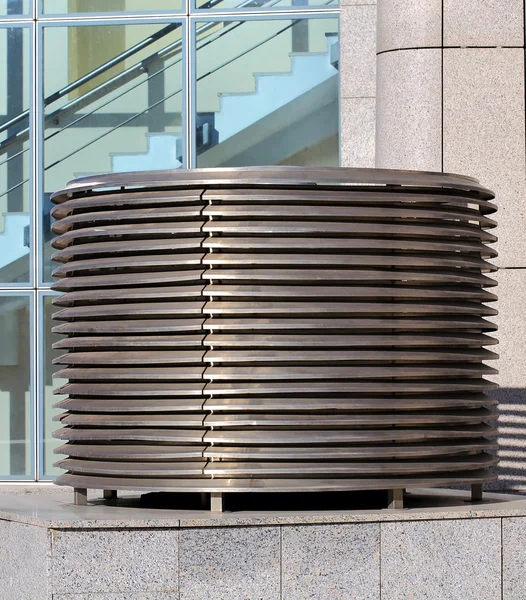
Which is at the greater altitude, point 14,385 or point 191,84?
point 191,84

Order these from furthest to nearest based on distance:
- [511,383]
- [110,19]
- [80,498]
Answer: [110,19]
[511,383]
[80,498]

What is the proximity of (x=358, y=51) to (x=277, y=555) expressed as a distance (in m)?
7.41

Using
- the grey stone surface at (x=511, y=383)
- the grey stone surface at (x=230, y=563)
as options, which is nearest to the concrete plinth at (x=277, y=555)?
the grey stone surface at (x=230, y=563)

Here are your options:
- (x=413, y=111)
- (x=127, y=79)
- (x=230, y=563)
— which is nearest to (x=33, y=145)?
(x=127, y=79)

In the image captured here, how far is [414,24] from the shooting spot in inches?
404

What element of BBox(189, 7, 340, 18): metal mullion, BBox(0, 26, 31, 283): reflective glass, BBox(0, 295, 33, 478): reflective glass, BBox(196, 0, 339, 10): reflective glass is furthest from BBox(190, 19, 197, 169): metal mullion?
BBox(0, 295, 33, 478): reflective glass

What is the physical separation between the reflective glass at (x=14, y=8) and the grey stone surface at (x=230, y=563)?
27.8 ft

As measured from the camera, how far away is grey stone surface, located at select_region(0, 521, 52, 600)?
5.62 meters

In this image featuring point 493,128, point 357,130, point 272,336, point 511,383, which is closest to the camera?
point 272,336

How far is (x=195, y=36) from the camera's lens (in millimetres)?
12531

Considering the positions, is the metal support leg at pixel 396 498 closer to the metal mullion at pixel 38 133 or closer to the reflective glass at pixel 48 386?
the reflective glass at pixel 48 386

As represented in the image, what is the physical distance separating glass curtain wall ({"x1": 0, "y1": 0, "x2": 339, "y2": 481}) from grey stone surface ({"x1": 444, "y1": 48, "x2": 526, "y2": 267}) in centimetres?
222

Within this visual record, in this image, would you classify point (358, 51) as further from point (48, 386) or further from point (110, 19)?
point (48, 386)

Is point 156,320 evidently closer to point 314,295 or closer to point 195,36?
point 314,295
